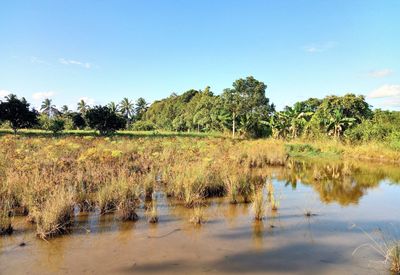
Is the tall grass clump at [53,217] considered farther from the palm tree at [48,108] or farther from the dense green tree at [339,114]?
the palm tree at [48,108]

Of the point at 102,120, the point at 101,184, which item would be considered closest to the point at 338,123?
the point at 102,120

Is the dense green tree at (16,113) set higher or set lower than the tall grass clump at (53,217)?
higher

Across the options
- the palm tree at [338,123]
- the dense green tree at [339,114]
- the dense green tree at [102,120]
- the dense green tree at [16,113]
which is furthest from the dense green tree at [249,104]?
the dense green tree at [16,113]

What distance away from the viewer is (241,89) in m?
43.2

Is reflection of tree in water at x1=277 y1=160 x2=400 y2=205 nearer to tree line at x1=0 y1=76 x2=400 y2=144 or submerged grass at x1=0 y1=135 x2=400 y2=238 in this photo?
submerged grass at x1=0 y1=135 x2=400 y2=238

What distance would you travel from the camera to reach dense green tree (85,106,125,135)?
37.1 metres

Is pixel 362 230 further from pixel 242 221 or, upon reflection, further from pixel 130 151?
pixel 130 151

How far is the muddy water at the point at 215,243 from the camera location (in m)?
→ 4.61

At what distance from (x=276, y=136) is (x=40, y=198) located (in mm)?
32492

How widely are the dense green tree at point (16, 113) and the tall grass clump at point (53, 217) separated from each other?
28.8 meters

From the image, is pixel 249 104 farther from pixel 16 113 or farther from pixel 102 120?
pixel 16 113

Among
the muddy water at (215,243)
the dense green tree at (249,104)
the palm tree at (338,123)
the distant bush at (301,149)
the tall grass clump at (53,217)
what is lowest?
the muddy water at (215,243)

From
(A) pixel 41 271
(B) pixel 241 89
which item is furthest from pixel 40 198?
(B) pixel 241 89

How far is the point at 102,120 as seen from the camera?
1478 inches
